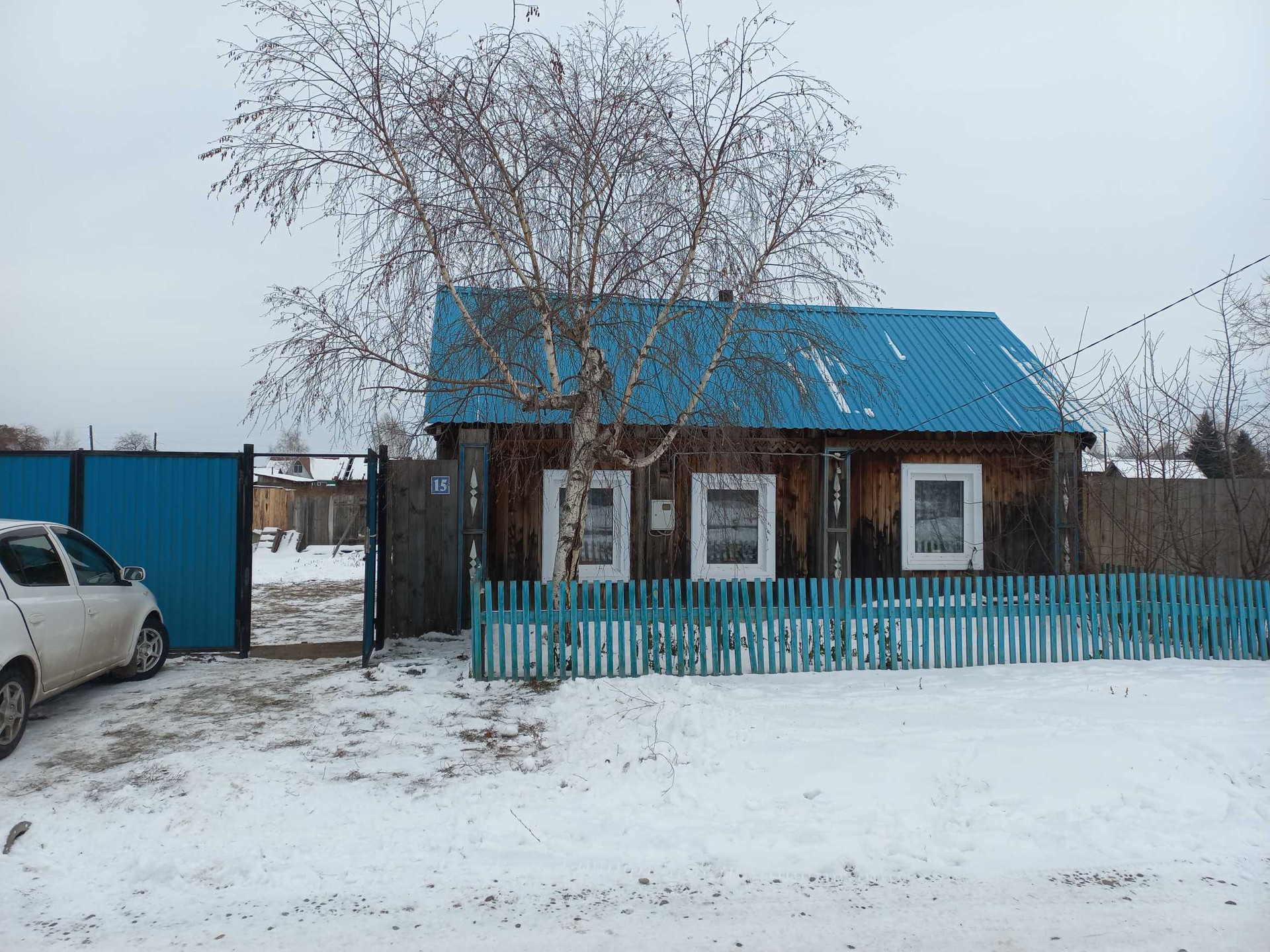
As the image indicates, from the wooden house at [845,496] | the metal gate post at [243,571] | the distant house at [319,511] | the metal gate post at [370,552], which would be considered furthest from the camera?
the distant house at [319,511]

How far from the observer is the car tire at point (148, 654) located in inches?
308

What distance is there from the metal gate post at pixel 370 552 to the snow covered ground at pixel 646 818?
1143 mm

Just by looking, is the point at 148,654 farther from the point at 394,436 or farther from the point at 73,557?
the point at 394,436

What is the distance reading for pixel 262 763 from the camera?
18.2 ft

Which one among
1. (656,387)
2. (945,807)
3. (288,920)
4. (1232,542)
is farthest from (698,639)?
(1232,542)

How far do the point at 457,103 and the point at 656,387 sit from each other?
3.40 meters

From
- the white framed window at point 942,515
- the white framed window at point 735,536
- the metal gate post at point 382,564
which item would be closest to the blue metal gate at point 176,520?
the metal gate post at point 382,564

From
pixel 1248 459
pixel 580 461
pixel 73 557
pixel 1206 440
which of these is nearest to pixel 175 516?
pixel 73 557

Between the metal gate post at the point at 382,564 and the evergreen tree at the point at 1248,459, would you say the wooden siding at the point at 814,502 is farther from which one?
the evergreen tree at the point at 1248,459

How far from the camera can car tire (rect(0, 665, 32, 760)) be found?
557 centimetres

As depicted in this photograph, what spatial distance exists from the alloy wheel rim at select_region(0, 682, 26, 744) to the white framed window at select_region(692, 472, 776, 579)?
7.84 metres

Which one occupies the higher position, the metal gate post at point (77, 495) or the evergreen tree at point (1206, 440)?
the evergreen tree at point (1206, 440)

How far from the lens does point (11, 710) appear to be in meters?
5.65

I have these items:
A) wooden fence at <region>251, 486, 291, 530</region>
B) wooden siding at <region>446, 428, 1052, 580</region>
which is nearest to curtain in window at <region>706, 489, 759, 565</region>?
wooden siding at <region>446, 428, 1052, 580</region>
